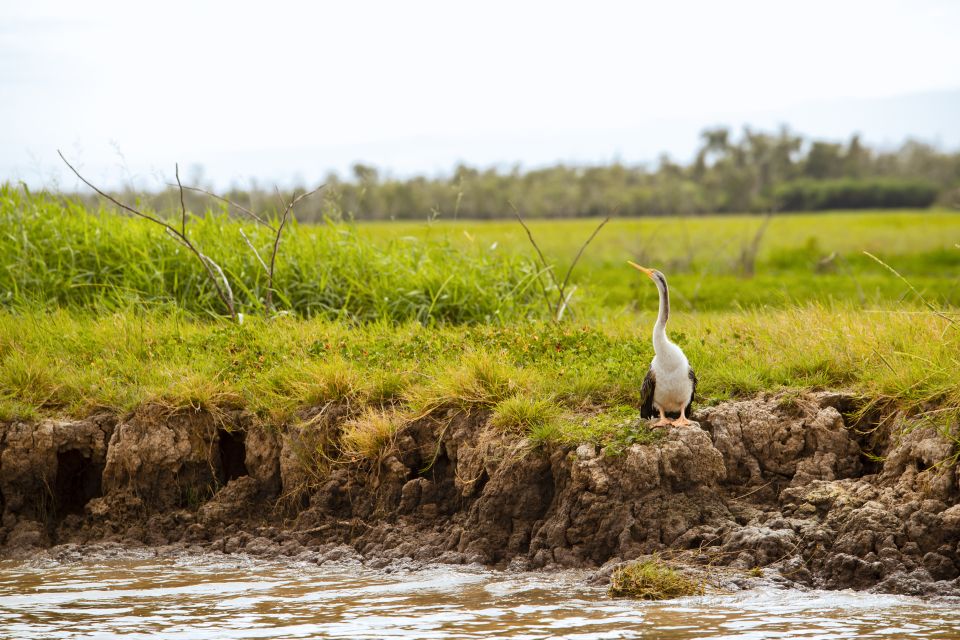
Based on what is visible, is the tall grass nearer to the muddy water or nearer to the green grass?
the green grass

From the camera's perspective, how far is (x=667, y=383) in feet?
20.9

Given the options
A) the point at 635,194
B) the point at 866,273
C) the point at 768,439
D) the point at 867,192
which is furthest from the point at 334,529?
the point at 867,192

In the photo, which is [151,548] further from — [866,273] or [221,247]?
[866,273]

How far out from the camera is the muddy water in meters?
5.23

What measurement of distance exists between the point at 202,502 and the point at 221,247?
3.84 meters

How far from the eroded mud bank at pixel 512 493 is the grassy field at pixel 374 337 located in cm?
20

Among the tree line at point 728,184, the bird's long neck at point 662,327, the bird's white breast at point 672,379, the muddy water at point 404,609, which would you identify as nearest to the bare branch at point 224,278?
the muddy water at point 404,609

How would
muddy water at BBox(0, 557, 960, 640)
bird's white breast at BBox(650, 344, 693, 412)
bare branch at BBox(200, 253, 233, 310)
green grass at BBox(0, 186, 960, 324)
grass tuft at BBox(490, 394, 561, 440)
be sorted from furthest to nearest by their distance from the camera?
1. green grass at BBox(0, 186, 960, 324)
2. bare branch at BBox(200, 253, 233, 310)
3. grass tuft at BBox(490, 394, 561, 440)
4. bird's white breast at BBox(650, 344, 693, 412)
5. muddy water at BBox(0, 557, 960, 640)

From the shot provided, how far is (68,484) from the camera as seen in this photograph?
24.8 feet

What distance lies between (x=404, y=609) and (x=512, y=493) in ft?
3.88

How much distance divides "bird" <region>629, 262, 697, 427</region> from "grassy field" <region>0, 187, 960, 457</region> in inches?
8.4

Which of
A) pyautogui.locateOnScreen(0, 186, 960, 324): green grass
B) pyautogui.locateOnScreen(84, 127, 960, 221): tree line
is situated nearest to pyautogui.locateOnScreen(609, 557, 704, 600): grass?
pyautogui.locateOnScreen(0, 186, 960, 324): green grass

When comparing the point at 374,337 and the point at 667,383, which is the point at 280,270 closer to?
the point at 374,337

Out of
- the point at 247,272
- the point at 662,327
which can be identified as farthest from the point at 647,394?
the point at 247,272
